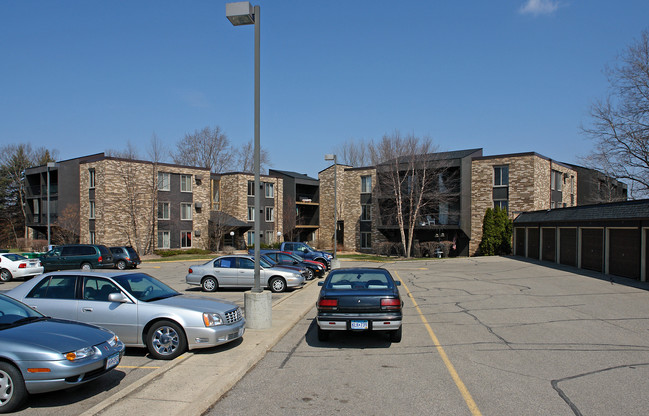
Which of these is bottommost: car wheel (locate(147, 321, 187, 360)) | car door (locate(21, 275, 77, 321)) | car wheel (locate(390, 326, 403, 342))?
car wheel (locate(390, 326, 403, 342))

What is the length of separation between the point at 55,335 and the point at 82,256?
891 inches

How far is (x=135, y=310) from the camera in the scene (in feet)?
26.5

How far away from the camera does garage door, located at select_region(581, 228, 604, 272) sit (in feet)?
76.5

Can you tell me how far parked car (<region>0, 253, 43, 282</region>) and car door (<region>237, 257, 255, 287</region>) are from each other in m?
12.0

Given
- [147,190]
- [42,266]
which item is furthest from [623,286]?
[147,190]

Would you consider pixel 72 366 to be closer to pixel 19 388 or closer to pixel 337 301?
pixel 19 388

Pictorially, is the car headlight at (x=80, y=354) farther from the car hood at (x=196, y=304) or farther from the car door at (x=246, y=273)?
the car door at (x=246, y=273)

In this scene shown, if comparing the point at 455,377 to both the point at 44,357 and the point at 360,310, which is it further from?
the point at 44,357

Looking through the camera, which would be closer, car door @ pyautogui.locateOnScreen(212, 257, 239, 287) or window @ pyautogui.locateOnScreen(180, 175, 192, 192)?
car door @ pyautogui.locateOnScreen(212, 257, 239, 287)

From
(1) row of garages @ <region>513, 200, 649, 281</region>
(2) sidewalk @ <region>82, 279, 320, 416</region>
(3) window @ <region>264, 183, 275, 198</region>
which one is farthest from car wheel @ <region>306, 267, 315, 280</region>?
(3) window @ <region>264, 183, 275, 198</region>

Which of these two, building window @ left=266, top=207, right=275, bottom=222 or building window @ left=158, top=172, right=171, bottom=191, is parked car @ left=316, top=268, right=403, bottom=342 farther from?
A: building window @ left=266, top=207, right=275, bottom=222

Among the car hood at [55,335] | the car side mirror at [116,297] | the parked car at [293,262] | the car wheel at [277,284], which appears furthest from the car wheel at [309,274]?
the car hood at [55,335]

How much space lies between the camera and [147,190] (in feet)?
139

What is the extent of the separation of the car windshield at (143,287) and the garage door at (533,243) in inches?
1184
